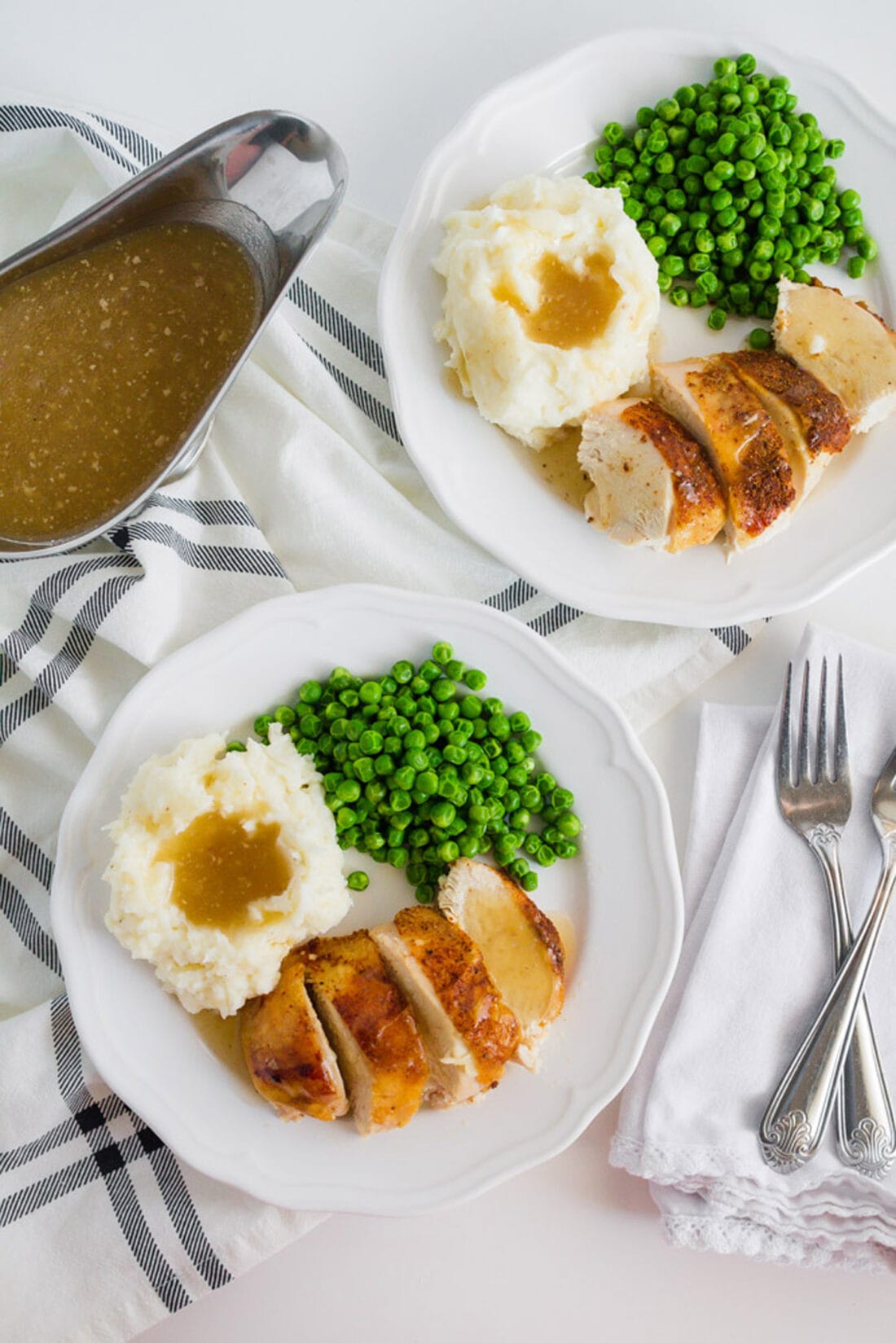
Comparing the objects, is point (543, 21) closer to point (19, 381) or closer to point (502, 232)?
point (502, 232)

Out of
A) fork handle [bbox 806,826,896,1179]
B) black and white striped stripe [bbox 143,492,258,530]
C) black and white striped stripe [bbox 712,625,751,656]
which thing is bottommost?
fork handle [bbox 806,826,896,1179]

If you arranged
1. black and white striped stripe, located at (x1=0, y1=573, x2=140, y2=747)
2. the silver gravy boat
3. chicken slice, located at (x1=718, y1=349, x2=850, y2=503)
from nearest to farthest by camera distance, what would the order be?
the silver gravy boat → black and white striped stripe, located at (x1=0, y1=573, x2=140, y2=747) → chicken slice, located at (x1=718, y1=349, x2=850, y2=503)

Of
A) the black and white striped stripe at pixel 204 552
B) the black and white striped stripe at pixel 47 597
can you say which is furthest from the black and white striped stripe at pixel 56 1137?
the black and white striped stripe at pixel 204 552

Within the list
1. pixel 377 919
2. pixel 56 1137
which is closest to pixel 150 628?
pixel 377 919

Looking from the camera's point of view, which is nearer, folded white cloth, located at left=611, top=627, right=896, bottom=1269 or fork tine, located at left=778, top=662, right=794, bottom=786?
folded white cloth, located at left=611, top=627, right=896, bottom=1269

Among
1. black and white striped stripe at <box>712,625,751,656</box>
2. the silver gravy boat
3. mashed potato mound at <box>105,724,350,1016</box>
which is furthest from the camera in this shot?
black and white striped stripe at <box>712,625,751,656</box>

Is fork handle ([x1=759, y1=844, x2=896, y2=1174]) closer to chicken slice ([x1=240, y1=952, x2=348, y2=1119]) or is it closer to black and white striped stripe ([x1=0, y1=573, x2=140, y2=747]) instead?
chicken slice ([x1=240, y1=952, x2=348, y2=1119])

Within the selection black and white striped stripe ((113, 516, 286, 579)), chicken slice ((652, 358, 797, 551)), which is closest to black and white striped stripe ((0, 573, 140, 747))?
black and white striped stripe ((113, 516, 286, 579))

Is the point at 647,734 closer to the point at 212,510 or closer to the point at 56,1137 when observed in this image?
the point at 212,510

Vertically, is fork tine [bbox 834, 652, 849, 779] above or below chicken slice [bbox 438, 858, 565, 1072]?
above
